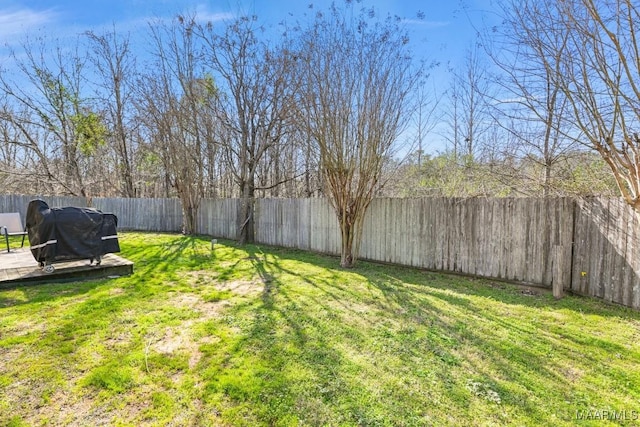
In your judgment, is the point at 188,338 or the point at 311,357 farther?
the point at 188,338

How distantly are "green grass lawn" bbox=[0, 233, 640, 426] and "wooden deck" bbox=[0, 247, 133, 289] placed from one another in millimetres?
210

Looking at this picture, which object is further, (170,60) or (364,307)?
(170,60)

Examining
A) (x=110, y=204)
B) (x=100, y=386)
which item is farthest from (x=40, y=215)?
(x=110, y=204)

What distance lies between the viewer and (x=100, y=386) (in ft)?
7.21

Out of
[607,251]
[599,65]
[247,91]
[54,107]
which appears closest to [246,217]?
[247,91]

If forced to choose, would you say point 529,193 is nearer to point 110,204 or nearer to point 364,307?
point 364,307

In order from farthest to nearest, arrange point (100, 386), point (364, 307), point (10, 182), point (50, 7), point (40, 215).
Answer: point (10, 182) → point (50, 7) → point (40, 215) → point (364, 307) → point (100, 386)

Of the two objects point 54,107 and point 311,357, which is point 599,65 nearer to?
point 311,357

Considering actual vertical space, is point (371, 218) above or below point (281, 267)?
above

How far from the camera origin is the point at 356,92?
580cm

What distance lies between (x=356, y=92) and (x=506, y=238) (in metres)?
3.55

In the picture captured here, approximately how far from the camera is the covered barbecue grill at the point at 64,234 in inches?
174

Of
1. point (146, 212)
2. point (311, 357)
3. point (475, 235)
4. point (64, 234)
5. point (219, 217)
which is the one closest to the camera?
point (311, 357)

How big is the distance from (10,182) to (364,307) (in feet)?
60.5
